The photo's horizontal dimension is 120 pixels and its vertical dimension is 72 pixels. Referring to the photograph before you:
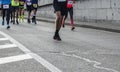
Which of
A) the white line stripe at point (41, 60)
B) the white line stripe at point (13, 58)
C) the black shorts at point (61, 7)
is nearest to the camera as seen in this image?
the white line stripe at point (41, 60)

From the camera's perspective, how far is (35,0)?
22.2 meters

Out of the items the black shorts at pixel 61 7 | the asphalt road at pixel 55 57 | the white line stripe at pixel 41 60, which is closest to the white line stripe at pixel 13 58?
the asphalt road at pixel 55 57

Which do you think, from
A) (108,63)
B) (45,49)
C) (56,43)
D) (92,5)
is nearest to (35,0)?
(92,5)

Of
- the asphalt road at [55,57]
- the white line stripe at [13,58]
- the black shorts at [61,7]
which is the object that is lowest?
the asphalt road at [55,57]

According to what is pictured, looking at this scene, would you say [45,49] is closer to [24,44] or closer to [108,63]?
[24,44]

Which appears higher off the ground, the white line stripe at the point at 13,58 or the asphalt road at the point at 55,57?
the white line stripe at the point at 13,58

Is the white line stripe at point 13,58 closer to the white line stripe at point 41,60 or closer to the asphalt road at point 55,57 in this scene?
the asphalt road at point 55,57

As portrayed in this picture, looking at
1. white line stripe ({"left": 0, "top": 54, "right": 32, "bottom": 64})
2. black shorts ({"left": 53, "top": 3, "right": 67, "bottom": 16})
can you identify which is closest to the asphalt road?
white line stripe ({"left": 0, "top": 54, "right": 32, "bottom": 64})

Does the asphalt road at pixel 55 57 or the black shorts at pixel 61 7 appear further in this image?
the black shorts at pixel 61 7

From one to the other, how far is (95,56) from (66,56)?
611 millimetres

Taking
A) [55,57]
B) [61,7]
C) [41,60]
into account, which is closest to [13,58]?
[41,60]

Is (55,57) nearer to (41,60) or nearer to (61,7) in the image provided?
(41,60)

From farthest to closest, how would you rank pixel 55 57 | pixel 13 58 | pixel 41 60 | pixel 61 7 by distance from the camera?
pixel 61 7, pixel 55 57, pixel 13 58, pixel 41 60

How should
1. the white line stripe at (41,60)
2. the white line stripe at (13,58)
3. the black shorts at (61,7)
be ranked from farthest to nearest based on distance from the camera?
the black shorts at (61,7) < the white line stripe at (13,58) < the white line stripe at (41,60)
